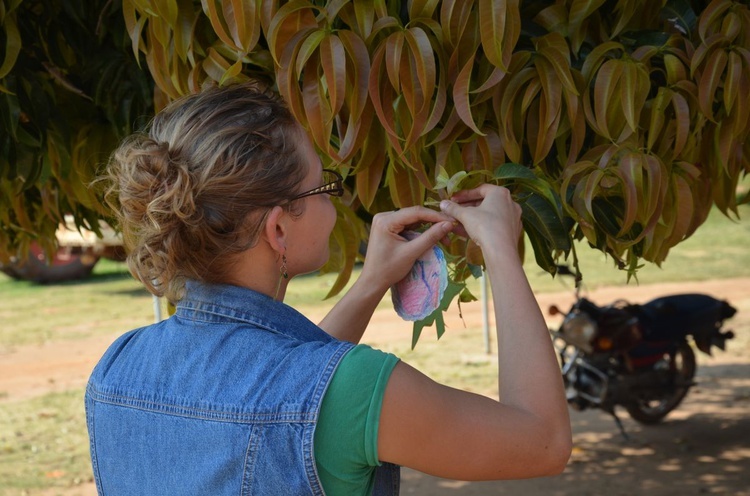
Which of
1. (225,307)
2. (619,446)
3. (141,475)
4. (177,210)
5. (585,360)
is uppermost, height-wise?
(177,210)

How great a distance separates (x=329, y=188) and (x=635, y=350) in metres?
4.98

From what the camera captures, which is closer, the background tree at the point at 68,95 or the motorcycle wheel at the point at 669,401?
the background tree at the point at 68,95

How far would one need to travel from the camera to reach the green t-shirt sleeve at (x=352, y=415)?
109 centimetres

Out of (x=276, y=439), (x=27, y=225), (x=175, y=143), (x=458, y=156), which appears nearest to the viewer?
(x=276, y=439)

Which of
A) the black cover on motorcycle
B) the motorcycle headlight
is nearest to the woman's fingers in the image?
the motorcycle headlight

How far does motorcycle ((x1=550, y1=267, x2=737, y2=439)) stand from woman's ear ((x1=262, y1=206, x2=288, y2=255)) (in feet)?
15.5

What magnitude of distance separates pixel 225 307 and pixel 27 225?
61.1 inches

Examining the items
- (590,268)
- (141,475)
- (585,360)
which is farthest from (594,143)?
(590,268)

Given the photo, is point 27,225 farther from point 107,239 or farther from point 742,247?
point 742,247

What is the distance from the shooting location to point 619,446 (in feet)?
19.3

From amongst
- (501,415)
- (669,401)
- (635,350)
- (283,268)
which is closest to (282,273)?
(283,268)

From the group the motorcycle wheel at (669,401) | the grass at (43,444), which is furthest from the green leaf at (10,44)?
the motorcycle wheel at (669,401)

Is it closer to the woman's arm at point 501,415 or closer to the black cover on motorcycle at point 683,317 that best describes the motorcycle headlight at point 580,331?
the black cover on motorcycle at point 683,317

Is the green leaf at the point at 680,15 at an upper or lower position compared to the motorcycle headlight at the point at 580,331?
upper
